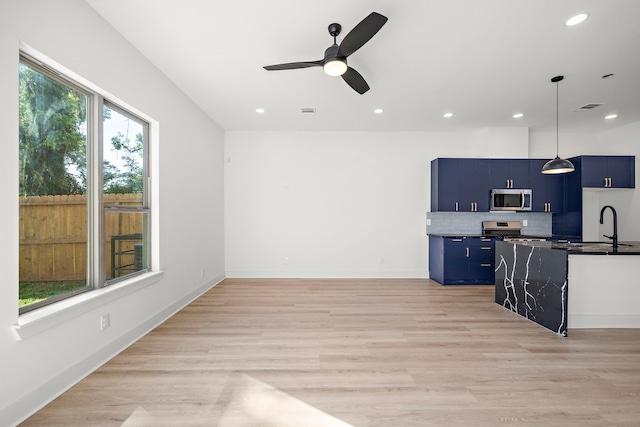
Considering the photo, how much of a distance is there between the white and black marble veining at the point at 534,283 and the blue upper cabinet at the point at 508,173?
1.95 m

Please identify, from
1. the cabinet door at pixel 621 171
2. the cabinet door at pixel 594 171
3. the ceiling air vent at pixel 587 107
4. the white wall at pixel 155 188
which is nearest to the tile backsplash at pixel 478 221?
the cabinet door at pixel 594 171

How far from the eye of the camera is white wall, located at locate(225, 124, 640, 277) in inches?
224

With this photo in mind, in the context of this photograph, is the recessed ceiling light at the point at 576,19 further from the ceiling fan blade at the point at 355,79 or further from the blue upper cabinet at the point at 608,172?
the blue upper cabinet at the point at 608,172

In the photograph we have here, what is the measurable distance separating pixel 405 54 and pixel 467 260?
3.82 meters

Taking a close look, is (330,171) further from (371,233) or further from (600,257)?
(600,257)

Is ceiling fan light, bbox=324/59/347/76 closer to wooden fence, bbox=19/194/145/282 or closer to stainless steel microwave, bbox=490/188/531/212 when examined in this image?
wooden fence, bbox=19/194/145/282

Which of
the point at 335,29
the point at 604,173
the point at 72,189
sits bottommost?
the point at 72,189

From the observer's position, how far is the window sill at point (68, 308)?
174cm

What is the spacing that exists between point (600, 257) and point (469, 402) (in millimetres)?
2524

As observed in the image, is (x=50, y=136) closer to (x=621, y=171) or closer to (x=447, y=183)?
(x=447, y=183)

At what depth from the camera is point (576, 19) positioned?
237 centimetres

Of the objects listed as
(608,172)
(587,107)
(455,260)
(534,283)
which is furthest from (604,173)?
(534,283)

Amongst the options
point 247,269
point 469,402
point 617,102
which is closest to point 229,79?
point 247,269

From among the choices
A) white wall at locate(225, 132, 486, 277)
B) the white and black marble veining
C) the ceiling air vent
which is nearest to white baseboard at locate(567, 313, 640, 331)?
the white and black marble veining
